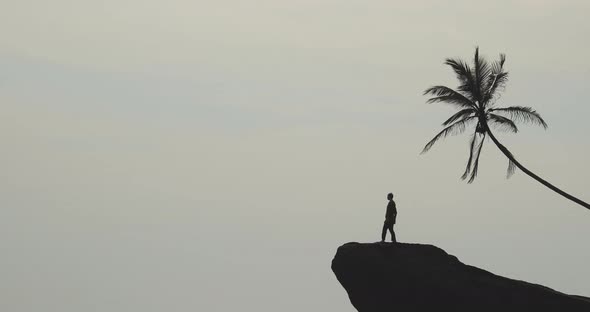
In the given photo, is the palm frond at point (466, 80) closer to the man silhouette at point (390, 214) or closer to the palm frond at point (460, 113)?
the palm frond at point (460, 113)

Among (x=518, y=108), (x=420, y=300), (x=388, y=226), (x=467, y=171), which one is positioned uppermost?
(x=518, y=108)

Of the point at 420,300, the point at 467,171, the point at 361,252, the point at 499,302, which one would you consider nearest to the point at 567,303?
the point at 499,302

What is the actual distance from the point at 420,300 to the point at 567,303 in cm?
446

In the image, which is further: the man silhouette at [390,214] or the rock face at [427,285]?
the man silhouette at [390,214]

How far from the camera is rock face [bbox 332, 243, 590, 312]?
1102 inches

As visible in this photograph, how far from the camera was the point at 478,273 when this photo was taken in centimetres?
2923

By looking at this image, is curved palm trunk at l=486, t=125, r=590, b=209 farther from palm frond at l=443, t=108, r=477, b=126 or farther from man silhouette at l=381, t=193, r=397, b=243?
man silhouette at l=381, t=193, r=397, b=243

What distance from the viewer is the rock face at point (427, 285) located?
28000mm

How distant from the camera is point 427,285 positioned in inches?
1128

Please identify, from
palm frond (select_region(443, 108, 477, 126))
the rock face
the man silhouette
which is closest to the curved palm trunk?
palm frond (select_region(443, 108, 477, 126))

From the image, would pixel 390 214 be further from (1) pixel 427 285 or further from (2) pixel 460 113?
(2) pixel 460 113

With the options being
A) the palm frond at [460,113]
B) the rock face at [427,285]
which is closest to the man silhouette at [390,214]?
the rock face at [427,285]

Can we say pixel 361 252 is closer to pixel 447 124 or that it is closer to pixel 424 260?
pixel 424 260

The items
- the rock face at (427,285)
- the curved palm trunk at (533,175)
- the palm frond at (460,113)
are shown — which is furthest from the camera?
the palm frond at (460,113)
